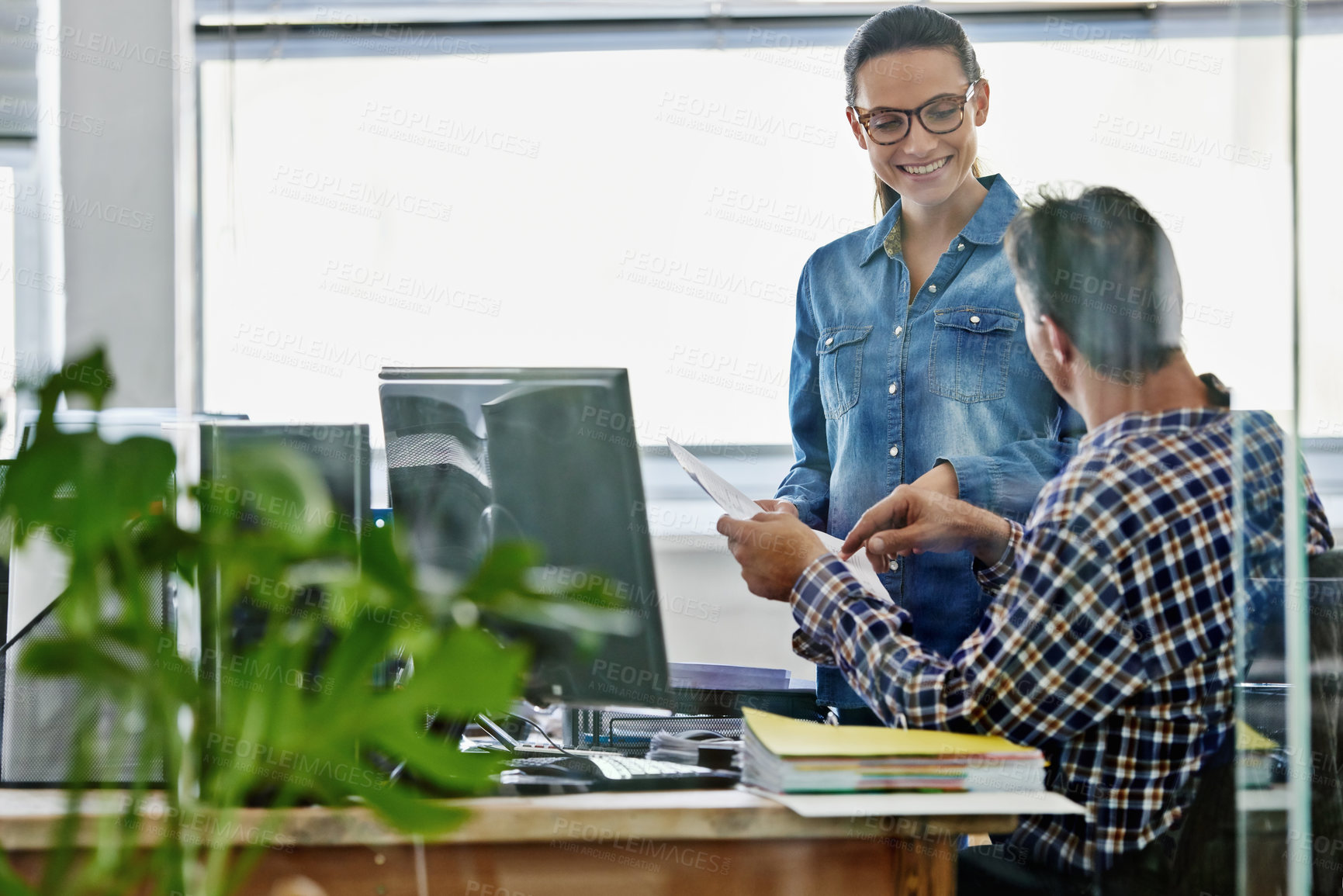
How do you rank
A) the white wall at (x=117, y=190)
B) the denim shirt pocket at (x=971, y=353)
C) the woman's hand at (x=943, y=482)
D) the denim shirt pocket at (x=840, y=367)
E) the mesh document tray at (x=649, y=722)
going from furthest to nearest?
the white wall at (x=117, y=190)
the denim shirt pocket at (x=840, y=367)
the denim shirt pocket at (x=971, y=353)
the woman's hand at (x=943, y=482)
the mesh document tray at (x=649, y=722)

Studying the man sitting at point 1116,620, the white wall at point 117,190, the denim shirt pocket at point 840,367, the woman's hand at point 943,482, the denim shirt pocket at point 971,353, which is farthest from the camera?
the white wall at point 117,190

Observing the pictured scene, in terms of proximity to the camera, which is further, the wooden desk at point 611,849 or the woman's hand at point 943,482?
the woman's hand at point 943,482

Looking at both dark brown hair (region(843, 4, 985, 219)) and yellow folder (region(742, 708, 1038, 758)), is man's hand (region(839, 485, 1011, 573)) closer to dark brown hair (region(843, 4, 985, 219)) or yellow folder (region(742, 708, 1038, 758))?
yellow folder (region(742, 708, 1038, 758))

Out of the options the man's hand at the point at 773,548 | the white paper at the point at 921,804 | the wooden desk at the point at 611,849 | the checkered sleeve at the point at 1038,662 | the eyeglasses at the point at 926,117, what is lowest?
the wooden desk at the point at 611,849

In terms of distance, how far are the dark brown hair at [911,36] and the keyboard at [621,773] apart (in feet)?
3.84

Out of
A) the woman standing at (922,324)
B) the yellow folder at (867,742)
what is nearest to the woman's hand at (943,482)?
the woman standing at (922,324)

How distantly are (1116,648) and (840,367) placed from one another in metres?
0.89

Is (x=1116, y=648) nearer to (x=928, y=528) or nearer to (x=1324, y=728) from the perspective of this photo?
(x=1324, y=728)

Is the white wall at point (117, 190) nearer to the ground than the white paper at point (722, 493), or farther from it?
farther from it

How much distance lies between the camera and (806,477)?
1949mm

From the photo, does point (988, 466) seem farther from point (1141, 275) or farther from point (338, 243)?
point (338, 243)

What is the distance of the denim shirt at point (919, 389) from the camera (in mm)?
1782

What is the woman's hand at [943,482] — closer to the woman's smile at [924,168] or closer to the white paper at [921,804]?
the woman's smile at [924,168]

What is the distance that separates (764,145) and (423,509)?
1.67 m
